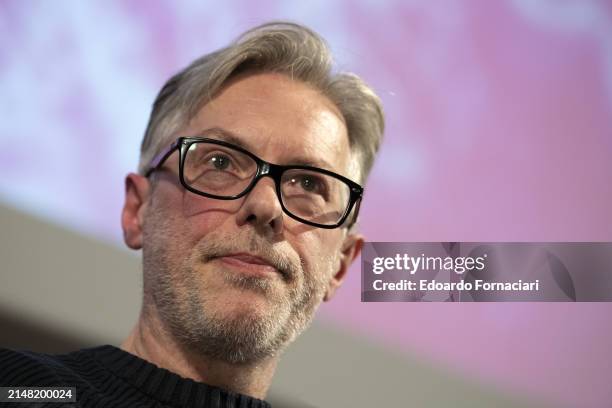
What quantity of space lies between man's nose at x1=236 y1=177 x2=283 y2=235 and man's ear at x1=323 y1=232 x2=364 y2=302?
0.97ft

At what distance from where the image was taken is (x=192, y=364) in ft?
4.09

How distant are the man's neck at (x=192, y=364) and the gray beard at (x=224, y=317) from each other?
0.06 feet

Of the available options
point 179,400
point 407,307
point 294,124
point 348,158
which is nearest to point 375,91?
point 348,158

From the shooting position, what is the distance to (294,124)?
129 cm

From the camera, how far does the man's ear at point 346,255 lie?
57.4 inches

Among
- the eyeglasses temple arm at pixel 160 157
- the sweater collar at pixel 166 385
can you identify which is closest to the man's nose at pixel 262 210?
the eyeglasses temple arm at pixel 160 157

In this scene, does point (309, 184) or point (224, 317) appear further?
point (309, 184)

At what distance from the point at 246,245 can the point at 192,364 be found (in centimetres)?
25

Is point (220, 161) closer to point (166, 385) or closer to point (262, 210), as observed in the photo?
point (262, 210)

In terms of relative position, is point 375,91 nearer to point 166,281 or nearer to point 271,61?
point 271,61

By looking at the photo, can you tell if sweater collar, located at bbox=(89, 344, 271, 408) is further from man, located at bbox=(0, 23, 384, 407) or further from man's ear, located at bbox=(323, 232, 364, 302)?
man's ear, located at bbox=(323, 232, 364, 302)

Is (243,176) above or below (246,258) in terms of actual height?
above

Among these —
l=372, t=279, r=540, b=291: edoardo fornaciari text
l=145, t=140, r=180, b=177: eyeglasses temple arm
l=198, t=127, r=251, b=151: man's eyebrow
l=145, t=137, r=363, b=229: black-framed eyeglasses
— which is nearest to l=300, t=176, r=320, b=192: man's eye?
l=145, t=137, r=363, b=229: black-framed eyeglasses

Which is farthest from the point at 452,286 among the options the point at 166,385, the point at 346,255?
the point at 166,385
